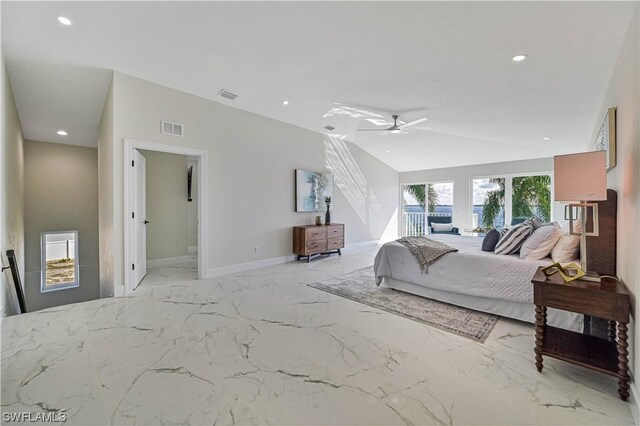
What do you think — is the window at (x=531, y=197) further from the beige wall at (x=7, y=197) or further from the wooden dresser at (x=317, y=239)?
the beige wall at (x=7, y=197)

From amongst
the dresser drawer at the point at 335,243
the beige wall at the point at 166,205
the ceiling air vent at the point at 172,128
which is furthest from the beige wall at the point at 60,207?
the dresser drawer at the point at 335,243

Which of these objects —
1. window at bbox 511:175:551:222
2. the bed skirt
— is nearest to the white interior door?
the bed skirt

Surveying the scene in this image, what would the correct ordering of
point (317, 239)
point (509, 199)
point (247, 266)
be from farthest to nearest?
point (509, 199) < point (317, 239) < point (247, 266)

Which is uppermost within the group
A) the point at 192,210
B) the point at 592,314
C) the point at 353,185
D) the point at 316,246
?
the point at 353,185

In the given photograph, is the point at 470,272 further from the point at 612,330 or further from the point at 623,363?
the point at 623,363

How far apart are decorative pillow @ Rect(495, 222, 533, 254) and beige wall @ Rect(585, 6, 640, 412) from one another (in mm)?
900

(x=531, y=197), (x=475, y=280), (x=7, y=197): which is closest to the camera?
(x=475, y=280)

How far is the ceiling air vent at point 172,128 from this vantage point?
404 cm

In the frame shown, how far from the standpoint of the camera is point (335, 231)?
6484 millimetres

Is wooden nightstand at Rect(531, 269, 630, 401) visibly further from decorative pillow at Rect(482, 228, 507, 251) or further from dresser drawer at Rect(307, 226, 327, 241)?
dresser drawer at Rect(307, 226, 327, 241)

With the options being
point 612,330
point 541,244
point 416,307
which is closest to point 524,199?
point 541,244

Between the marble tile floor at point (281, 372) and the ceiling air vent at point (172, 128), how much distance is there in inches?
97.4

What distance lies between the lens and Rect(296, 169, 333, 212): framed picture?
19.5 feet

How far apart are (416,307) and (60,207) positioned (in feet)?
23.8
